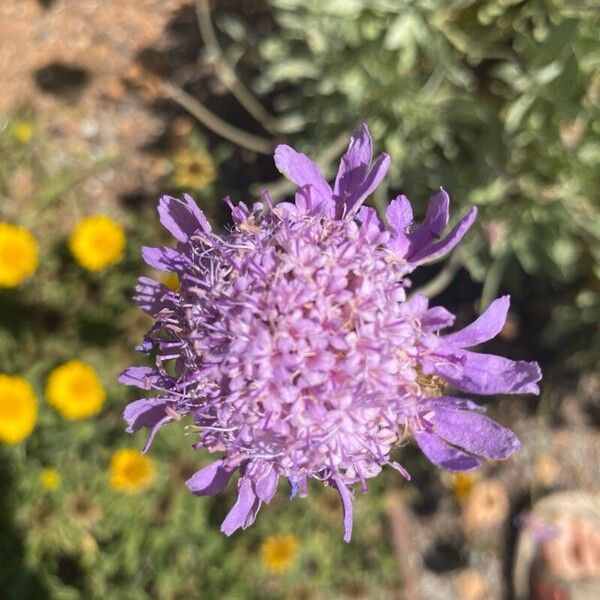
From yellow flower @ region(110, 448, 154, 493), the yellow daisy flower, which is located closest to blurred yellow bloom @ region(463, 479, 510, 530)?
the yellow daisy flower

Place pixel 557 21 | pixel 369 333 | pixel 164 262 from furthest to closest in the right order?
pixel 557 21
pixel 164 262
pixel 369 333

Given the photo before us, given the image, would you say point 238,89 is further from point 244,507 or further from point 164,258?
point 244,507

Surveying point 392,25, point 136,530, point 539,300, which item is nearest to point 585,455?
point 539,300

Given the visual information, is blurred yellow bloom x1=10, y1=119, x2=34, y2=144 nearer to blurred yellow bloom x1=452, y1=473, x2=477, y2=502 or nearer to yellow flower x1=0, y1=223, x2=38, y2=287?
yellow flower x1=0, y1=223, x2=38, y2=287

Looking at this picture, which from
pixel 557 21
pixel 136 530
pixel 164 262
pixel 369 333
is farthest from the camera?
pixel 136 530

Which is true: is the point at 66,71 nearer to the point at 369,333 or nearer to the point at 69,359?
the point at 69,359

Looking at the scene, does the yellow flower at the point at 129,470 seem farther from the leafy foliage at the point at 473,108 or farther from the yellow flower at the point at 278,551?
the leafy foliage at the point at 473,108

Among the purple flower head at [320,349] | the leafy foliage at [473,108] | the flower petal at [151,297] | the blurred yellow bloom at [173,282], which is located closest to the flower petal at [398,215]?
the purple flower head at [320,349]
